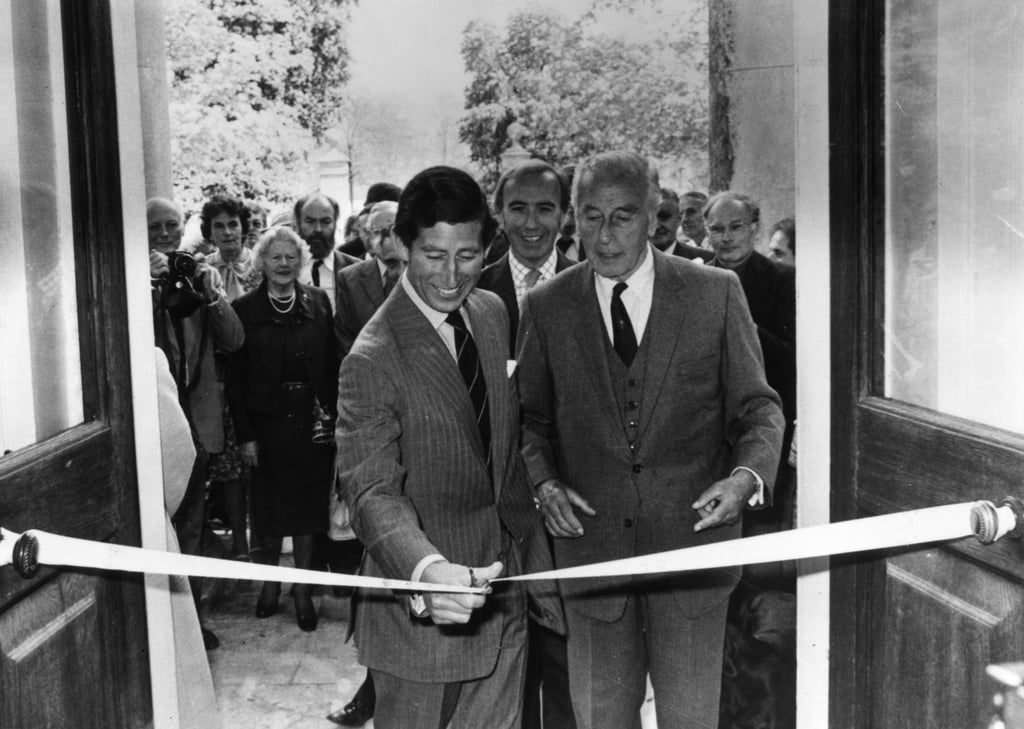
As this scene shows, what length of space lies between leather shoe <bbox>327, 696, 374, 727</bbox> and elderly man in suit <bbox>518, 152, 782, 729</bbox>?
136 cm

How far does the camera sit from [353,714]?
4.07 m

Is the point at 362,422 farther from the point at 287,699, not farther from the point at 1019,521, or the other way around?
the point at 287,699

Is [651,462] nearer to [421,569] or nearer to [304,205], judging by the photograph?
[421,569]

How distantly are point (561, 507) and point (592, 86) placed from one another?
42.8 ft

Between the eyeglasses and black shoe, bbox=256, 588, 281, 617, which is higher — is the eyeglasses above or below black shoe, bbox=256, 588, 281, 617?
above

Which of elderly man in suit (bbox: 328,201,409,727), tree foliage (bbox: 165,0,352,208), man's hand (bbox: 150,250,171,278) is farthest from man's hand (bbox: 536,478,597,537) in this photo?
tree foliage (bbox: 165,0,352,208)

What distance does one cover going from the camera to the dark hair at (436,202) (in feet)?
8.39

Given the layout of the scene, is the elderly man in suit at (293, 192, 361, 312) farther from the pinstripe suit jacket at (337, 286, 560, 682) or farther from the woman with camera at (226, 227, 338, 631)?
the pinstripe suit jacket at (337, 286, 560, 682)

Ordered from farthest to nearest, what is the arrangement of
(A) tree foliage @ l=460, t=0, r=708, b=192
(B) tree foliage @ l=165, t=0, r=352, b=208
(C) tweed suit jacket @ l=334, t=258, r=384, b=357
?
(B) tree foliage @ l=165, t=0, r=352, b=208 < (A) tree foliage @ l=460, t=0, r=708, b=192 < (C) tweed suit jacket @ l=334, t=258, r=384, b=357

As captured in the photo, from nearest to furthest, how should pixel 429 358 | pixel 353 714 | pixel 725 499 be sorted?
pixel 429 358 → pixel 725 499 → pixel 353 714

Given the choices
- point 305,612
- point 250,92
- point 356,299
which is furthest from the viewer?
point 250,92

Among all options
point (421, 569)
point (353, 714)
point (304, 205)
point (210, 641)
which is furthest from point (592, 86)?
point (421, 569)

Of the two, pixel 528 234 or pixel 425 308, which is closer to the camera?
pixel 425 308

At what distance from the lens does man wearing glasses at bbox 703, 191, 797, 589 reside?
4.86 metres
